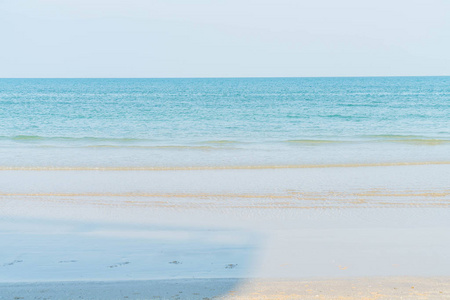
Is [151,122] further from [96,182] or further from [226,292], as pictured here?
[226,292]

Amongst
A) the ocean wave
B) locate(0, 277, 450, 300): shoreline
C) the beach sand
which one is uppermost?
locate(0, 277, 450, 300): shoreline

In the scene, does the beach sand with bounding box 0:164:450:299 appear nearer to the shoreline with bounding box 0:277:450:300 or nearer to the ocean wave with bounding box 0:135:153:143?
the shoreline with bounding box 0:277:450:300

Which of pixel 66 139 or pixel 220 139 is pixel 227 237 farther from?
pixel 66 139

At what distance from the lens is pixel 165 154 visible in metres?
17.4

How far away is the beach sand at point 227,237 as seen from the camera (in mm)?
5707

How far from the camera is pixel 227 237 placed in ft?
25.4

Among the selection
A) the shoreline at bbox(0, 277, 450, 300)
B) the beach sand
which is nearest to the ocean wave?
the beach sand

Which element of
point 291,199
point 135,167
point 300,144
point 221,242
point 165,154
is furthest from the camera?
point 300,144


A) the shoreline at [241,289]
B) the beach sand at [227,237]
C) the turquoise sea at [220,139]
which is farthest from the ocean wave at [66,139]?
the shoreline at [241,289]

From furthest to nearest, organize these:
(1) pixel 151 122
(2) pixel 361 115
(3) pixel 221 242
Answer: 1. (2) pixel 361 115
2. (1) pixel 151 122
3. (3) pixel 221 242

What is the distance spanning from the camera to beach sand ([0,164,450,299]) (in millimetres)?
5707

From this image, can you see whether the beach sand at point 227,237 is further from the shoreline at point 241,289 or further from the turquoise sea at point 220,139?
the turquoise sea at point 220,139

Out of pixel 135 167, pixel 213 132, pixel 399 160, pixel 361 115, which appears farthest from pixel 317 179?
pixel 361 115

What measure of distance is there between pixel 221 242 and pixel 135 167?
7612 mm
